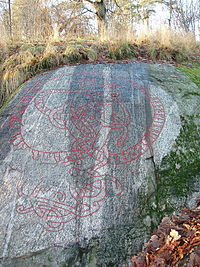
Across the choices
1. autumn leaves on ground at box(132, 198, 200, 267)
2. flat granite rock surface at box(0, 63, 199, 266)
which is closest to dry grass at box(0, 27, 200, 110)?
flat granite rock surface at box(0, 63, 199, 266)

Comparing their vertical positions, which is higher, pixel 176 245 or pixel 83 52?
pixel 83 52

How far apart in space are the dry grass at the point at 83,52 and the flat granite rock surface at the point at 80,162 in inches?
27.3

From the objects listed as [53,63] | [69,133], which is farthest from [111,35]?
[69,133]

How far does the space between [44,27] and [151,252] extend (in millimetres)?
7169

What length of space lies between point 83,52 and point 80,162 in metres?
2.75

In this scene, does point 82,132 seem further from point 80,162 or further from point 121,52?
point 121,52

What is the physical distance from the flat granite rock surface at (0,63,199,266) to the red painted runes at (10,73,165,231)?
0.01 meters

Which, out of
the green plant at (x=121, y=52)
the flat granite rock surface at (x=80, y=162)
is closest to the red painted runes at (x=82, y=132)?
the flat granite rock surface at (x=80, y=162)

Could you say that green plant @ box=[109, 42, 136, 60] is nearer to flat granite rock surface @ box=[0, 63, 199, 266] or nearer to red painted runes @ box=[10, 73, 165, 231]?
flat granite rock surface @ box=[0, 63, 199, 266]

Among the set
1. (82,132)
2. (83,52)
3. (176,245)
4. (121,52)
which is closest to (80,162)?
(82,132)

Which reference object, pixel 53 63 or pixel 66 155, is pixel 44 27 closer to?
pixel 53 63

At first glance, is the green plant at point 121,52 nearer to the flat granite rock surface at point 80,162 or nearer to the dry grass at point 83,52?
the dry grass at point 83,52

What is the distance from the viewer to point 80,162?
8.65ft

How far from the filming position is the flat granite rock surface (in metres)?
2.14
